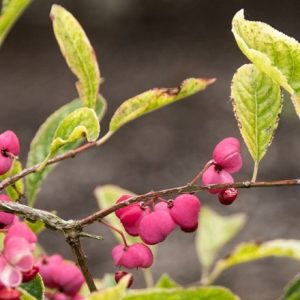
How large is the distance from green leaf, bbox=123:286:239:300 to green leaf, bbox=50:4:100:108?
1.03ft

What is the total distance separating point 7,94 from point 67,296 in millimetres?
4439

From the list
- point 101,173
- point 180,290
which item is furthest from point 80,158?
point 180,290

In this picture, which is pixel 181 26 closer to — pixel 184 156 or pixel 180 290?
pixel 184 156

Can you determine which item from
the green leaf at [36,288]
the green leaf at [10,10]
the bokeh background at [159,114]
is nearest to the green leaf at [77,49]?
the green leaf at [10,10]

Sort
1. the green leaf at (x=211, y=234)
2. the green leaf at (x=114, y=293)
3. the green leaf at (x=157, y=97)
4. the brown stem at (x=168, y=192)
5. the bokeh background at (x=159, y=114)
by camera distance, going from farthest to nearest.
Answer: the bokeh background at (x=159, y=114)
the green leaf at (x=211, y=234)
the green leaf at (x=157, y=97)
the brown stem at (x=168, y=192)
the green leaf at (x=114, y=293)

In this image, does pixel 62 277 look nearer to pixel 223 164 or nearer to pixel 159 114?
pixel 223 164

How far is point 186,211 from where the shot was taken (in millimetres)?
663

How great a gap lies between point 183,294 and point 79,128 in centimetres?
18

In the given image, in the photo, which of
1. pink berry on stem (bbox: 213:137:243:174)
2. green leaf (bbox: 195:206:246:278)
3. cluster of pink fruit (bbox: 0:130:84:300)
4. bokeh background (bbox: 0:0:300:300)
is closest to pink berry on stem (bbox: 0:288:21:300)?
cluster of pink fruit (bbox: 0:130:84:300)

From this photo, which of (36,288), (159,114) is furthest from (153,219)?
(159,114)

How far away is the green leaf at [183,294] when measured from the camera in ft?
1.77

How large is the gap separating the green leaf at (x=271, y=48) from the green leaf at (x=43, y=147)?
28 centimetres

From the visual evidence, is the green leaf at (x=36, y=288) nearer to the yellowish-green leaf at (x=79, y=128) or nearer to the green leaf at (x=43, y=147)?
the yellowish-green leaf at (x=79, y=128)

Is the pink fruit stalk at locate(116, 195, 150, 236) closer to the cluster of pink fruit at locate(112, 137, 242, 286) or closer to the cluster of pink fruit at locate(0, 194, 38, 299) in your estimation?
the cluster of pink fruit at locate(112, 137, 242, 286)
